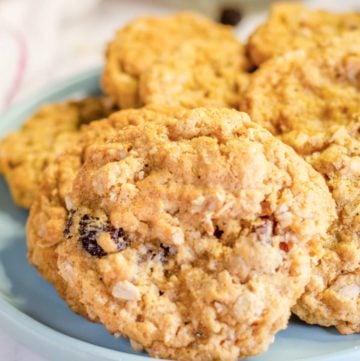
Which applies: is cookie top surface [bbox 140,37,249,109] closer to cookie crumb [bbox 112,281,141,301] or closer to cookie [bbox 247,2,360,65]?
cookie [bbox 247,2,360,65]

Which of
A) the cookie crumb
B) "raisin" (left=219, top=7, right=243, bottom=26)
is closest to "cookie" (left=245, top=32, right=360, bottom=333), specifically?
the cookie crumb

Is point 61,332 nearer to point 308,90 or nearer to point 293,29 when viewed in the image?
point 308,90

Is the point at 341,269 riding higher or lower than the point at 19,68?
lower

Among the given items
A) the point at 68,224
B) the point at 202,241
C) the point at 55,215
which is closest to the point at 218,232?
the point at 202,241

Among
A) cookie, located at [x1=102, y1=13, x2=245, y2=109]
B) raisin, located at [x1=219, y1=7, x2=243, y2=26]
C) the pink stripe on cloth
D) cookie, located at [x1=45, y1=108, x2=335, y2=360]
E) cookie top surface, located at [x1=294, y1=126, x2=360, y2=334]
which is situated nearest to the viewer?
cookie, located at [x1=45, y1=108, x2=335, y2=360]

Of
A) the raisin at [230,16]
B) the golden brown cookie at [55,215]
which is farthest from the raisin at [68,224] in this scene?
the raisin at [230,16]

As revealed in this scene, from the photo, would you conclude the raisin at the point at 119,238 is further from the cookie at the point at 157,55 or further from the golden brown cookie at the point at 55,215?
the cookie at the point at 157,55

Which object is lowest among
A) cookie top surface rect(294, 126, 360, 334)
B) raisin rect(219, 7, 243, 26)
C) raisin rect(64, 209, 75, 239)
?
raisin rect(219, 7, 243, 26)

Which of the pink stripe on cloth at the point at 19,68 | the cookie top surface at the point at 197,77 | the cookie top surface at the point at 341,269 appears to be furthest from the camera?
the pink stripe on cloth at the point at 19,68
